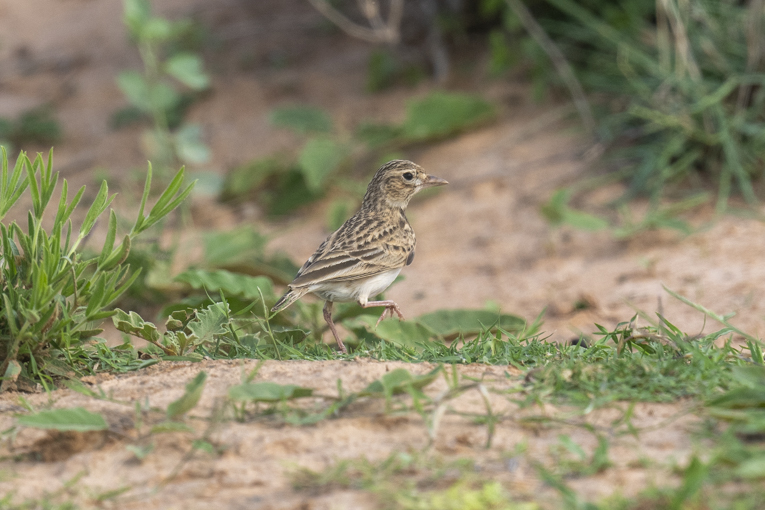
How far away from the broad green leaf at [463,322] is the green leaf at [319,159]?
12.8ft

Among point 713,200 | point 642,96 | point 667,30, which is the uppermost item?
point 667,30

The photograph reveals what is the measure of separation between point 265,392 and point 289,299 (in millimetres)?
1578

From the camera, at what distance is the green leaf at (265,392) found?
9.64ft

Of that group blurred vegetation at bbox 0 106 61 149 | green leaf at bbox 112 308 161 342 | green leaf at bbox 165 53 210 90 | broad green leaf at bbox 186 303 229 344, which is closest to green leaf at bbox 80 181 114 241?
green leaf at bbox 112 308 161 342

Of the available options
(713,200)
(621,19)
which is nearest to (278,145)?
(621,19)

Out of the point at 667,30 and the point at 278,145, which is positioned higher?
the point at 667,30

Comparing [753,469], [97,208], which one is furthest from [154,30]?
[753,469]

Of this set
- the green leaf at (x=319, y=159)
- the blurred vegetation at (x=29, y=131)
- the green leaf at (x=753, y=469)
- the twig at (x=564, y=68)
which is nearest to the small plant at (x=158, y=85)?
the green leaf at (x=319, y=159)

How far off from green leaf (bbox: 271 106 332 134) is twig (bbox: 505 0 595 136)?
2.36 metres

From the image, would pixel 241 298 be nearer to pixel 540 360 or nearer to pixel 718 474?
pixel 540 360

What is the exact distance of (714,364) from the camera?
10.6 ft

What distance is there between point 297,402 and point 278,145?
24.0ft

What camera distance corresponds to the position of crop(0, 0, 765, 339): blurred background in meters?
6.91

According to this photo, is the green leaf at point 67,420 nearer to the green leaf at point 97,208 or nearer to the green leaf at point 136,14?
the green leaf at point 97,208
